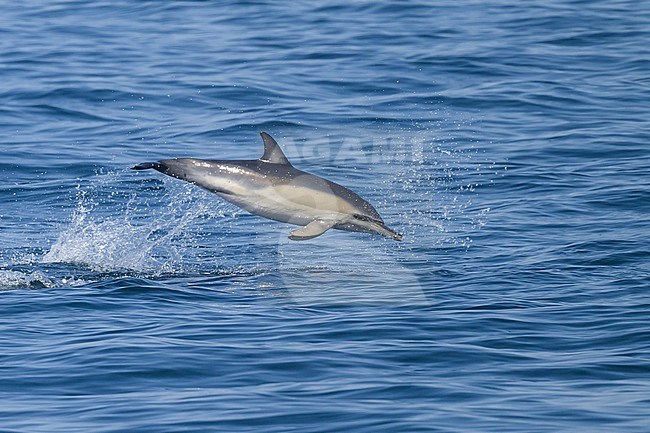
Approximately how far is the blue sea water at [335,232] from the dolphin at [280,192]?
68 cm

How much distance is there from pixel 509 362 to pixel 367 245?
197 inches

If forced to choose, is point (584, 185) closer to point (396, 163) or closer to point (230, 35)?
point (396, 163)

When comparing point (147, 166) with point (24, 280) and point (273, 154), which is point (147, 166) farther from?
point (24, 280)

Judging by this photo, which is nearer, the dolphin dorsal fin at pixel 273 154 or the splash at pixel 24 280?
the dolphin dorsal fin at pixel 273 154

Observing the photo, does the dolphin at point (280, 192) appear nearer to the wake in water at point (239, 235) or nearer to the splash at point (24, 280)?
the wake in water at point (239, 235)

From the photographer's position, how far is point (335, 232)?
1539 cm

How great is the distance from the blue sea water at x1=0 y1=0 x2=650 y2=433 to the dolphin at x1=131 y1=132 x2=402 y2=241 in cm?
68

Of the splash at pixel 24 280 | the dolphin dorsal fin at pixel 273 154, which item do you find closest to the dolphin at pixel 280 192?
the dolphin dorsal fin at pixel 273 154

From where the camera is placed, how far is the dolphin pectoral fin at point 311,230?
11680 mm

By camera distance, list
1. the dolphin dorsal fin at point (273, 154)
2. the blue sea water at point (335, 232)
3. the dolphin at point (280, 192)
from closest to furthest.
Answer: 1. the blue sea water at point (335, 232)
2. the dolphin at point (280, 192)
3. the dolphin dorsal fin at point (273, 154)

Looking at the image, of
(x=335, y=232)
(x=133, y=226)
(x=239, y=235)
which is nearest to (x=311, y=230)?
(x=239, y=235)

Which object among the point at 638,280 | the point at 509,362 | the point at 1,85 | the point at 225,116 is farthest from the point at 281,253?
the point at 1,85

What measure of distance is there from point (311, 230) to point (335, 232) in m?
3.59

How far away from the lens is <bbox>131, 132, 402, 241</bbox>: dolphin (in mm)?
11828
